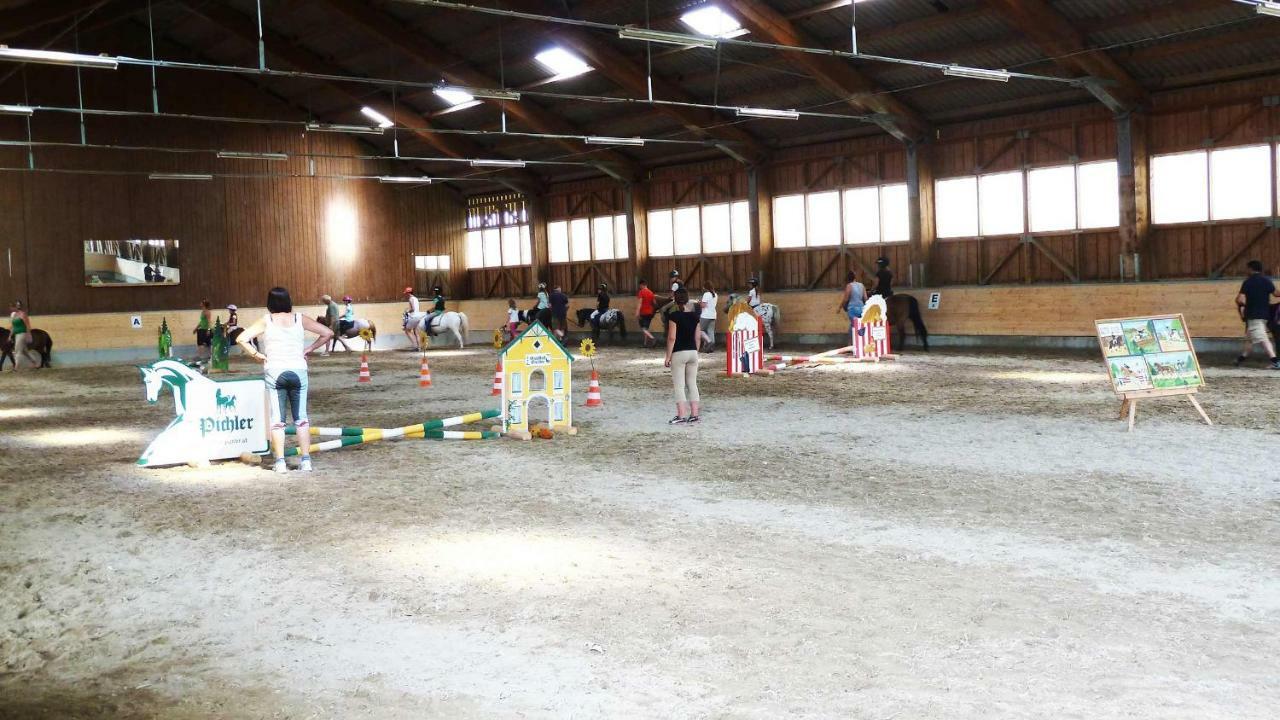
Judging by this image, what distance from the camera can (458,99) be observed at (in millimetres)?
27625

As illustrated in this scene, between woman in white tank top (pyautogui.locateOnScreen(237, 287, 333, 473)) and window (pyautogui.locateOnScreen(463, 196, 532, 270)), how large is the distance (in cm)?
2511

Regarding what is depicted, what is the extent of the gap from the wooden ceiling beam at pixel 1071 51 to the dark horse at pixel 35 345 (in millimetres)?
21732

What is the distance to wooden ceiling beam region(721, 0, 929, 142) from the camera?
19016 mm

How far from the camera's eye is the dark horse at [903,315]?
21953mm

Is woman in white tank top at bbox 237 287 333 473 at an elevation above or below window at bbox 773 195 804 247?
below

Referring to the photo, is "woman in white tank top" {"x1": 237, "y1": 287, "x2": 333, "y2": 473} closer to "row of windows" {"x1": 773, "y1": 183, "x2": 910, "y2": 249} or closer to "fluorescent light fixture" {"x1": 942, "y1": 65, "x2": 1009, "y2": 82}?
"fluorescent light fixture" {"x1": 942, "y1": 65, "x2": 1009, "y2": 82}

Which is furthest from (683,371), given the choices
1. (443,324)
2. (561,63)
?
(443,324)

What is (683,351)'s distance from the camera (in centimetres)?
1120

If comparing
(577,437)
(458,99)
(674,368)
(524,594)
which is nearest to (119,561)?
(524,594)

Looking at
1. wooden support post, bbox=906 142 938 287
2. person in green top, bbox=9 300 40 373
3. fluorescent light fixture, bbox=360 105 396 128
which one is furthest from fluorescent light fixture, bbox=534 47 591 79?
person in green top, bbox=9 300 40 373

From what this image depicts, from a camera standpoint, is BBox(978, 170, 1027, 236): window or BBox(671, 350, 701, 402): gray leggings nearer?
BBox(671, 350, 701, 402): gray leggings

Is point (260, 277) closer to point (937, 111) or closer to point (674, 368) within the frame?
point (937, 111)

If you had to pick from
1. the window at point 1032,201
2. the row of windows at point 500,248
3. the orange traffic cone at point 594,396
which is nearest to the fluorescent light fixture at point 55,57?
the orange traffic cone at point 594,396

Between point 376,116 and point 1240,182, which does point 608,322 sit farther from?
point 1240,182
